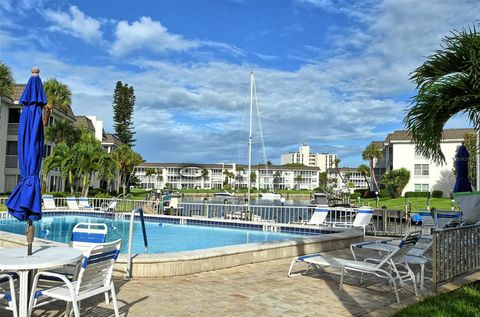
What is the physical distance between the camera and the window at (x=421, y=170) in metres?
49.0

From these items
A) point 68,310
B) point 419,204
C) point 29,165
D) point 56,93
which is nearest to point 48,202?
point 56,93

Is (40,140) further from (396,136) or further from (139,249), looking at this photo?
(396,136)

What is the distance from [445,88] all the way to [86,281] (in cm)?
649

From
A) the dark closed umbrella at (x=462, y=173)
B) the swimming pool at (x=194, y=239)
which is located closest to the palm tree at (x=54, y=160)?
the swimming pool at (x=194, y=239)

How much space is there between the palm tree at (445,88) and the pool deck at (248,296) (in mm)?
2925

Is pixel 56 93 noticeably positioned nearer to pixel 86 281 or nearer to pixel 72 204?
pixel 72 204

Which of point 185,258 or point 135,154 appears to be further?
point 135,154

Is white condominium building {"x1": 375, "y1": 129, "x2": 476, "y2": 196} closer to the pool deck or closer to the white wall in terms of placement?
the white wall

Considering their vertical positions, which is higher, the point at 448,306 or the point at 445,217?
the point at 445,217

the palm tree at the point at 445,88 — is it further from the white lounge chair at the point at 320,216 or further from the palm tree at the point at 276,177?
the palm tree at the point at 276,177

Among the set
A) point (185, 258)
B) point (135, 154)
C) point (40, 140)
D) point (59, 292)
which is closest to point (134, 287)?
point (185, 258)

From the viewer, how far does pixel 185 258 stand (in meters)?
7.48

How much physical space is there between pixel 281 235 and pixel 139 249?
5.17m

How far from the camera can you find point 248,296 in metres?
6.11
